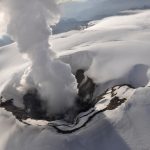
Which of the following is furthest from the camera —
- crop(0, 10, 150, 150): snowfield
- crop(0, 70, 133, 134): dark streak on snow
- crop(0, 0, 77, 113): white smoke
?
crop(0, 0, 77, 113): white smoke

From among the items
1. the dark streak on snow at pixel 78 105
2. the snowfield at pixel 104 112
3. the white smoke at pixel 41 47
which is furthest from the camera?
the white smoke at pixel 41 47

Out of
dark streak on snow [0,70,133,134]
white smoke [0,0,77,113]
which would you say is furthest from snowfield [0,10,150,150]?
white smoke [0,0,77,113]

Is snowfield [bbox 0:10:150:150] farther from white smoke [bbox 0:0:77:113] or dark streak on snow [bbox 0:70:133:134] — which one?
white smoke [bbox 0:0:77:113]

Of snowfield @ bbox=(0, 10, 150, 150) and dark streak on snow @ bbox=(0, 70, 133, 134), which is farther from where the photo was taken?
dark streak on snow @ bbox=(0, 70, 133, 134)

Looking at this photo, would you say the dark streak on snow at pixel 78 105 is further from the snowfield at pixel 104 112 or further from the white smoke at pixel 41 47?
the white smoke at pixel 41 47

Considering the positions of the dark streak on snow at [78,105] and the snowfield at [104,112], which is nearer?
the snowfield at [104,112]

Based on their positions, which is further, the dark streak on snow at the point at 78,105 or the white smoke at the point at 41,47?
the white smoke at the point at 41,47

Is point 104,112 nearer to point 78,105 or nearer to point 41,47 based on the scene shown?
point 78,105

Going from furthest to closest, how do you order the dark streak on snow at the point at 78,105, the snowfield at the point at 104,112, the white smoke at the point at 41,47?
the white smoke at the point at 41,47, the dark streak on snow at the point at 78,105, the snowfield at the point at 104,112

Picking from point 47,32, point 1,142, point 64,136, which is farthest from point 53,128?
point 47,32

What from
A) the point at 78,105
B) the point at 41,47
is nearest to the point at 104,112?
the point at 78,105

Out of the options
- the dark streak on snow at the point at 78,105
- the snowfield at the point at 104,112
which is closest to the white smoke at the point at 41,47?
the dark streak on snow at the point at 78,105
